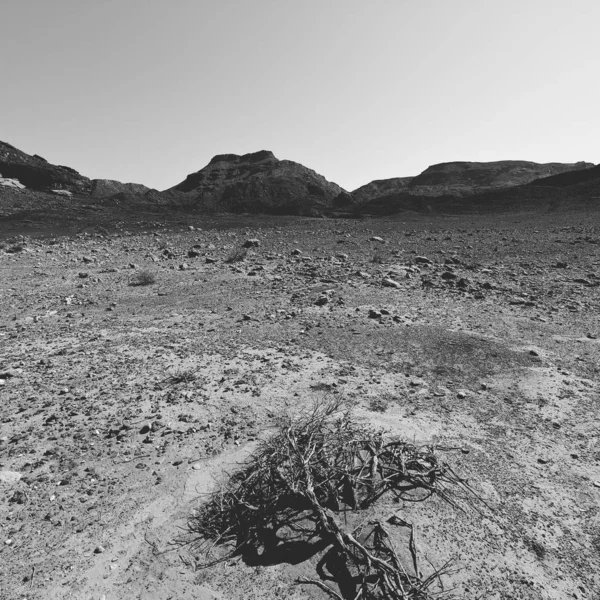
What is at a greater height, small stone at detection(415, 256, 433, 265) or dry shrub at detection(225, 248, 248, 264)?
dry shrub at detection(225, 248, 248, 264)

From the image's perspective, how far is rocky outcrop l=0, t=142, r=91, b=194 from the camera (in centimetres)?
2911

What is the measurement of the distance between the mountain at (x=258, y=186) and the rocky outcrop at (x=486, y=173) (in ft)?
42.5

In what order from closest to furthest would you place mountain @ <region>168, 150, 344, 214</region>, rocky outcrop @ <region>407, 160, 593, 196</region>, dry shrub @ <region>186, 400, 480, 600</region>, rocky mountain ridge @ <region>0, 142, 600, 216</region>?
1. dry shrub @ <region>186, 400, 480, 600</region>
2. rocky mountain ridge @ <region>0, 142, 600, 216</region>
3. mountain @ <region>168, 150, 344, 214</region>
4. rocky outcrop @ <region>407, 160, 593, 196</region>

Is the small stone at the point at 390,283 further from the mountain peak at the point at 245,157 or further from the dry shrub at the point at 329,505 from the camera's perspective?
the mountain peak at the point at 245,157

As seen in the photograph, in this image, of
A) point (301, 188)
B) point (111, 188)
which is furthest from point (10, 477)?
point (301, 188)

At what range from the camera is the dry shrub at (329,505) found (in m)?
2.10

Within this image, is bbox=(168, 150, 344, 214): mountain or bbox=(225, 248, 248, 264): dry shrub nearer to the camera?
bbox=(225, 248, 248, 264): dry shrub

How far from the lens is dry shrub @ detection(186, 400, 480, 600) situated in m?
2.10

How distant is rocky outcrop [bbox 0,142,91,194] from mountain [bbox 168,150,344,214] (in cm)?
1115

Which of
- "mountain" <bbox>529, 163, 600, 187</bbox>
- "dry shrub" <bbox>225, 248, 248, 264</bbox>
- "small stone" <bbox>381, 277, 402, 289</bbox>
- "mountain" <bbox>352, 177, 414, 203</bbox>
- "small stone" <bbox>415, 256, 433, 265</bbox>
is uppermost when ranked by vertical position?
"mountain" <bbox>352, 177, 414, 203</bbox>

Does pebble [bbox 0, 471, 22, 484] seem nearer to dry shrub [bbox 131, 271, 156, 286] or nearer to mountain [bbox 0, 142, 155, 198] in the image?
dry shrub [bbox 131, 271, 156, 286]

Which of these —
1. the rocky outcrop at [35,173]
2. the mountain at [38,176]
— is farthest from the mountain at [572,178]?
the rocky outcrop at [35,173]

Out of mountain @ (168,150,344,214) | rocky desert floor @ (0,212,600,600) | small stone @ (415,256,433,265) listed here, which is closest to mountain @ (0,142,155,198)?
mountain @ (168,150,344,214)

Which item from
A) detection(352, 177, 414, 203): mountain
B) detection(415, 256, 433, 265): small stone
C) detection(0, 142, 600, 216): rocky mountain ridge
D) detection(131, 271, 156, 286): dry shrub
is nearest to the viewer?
detection(131, 271, 156, 286): dry shrub
